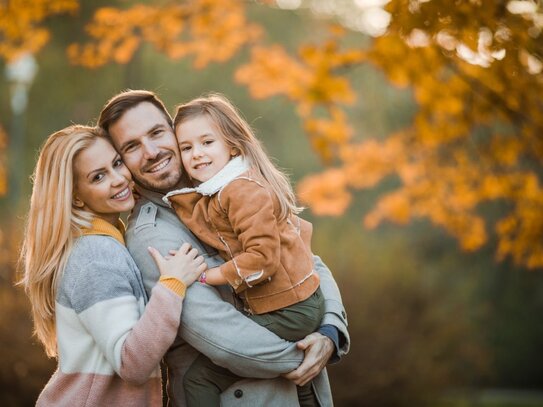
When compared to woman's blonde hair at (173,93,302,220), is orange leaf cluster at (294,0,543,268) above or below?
below

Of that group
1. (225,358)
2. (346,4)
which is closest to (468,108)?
(225,358)

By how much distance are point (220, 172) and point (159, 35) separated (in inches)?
151

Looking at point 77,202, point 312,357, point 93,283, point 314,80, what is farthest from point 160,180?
point 314,80

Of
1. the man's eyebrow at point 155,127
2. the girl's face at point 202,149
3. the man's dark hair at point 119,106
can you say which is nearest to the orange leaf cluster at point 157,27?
the man's dark hair at point 119,106

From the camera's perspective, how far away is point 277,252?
2732mm

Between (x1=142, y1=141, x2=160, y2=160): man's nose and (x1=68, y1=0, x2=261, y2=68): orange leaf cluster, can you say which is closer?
(x1=142, y1=141, x2=160, y2=160): man's nose

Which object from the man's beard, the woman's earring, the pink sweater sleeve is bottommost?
the pink sweater sleeve

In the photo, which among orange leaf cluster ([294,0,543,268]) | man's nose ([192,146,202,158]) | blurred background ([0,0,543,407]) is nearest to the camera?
man's nose ([192,146,202,158])

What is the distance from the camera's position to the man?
104 inches

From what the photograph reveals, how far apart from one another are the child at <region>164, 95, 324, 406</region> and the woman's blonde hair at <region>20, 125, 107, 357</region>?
41cm

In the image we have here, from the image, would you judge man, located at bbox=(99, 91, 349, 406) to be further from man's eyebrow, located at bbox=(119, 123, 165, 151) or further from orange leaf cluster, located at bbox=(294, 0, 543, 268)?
orange leaf cluster, located at bbox=(294, 0, 543, 268)

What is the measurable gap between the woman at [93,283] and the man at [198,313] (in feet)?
0.28

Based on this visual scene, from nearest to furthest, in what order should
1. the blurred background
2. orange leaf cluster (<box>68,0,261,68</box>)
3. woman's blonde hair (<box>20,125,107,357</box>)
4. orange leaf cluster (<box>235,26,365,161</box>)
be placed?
woman's blonde hair (<box>20,125,107,357</box>)
the blurred background
orange leaf cluster (<box>235,26,365,161</box>)
orange leaf cluster (<box>68,0,261,68</box>)


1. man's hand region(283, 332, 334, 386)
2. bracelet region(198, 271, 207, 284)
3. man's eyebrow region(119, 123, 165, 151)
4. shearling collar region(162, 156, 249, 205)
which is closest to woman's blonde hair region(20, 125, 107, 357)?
man's eyebrow region(119, 123, 165, 151)
